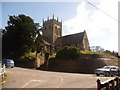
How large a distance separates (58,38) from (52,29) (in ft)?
18.1

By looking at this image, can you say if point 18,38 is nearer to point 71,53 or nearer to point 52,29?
point 71,53

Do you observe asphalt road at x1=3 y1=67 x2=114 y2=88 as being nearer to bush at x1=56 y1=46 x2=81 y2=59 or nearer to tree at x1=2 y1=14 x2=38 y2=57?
bush at x1=56 y1=46 x2=81 y2=59

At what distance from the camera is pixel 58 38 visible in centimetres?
7219

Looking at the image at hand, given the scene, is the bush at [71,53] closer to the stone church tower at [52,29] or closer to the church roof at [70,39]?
the church roof at [70,39]

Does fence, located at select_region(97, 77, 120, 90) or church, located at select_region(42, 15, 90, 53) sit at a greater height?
church, located at select_region(42, 15, 90, 53)

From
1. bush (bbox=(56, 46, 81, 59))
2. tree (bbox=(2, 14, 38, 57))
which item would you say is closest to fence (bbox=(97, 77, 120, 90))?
bush (bbox=(56, 46, 81, 59))

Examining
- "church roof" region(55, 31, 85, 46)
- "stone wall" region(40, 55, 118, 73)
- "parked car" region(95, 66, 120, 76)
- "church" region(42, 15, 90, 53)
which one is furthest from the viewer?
"church roof" region(55, 31, 85, 46)

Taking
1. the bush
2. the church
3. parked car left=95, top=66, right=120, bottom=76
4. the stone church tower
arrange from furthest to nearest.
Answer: the stone church tower < the church < the bush < parked car left=95, top=66, right=120, bottom=76

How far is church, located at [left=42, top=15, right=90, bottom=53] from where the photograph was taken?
6027cm

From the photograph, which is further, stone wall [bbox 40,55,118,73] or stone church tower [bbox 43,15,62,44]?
stone church tower [bbox 43,15,62,44]

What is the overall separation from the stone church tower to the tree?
33258mm

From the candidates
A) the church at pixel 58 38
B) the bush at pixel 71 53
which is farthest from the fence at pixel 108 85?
the church at pixel 58 38

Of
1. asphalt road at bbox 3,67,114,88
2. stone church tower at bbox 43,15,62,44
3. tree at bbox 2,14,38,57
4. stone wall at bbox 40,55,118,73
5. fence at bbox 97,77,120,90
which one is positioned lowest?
stone wall at bbox 40,55,118,73

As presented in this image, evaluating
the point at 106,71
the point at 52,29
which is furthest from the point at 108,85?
the point at 52,29
